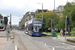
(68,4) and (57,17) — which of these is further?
(57,17)

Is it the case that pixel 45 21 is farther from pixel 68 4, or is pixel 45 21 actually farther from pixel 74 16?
pixel 74 16

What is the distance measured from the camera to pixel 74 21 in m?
25.3

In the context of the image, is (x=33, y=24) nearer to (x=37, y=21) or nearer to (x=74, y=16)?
(x=37, y=21)

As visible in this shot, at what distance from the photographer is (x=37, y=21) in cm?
3600

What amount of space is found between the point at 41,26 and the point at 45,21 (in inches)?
1965

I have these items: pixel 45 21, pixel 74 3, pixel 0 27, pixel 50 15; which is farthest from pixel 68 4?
pixel 0 27

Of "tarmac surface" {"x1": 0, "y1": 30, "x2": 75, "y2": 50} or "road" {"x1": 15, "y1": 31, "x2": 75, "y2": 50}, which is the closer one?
"tarmac surface" {"x1": 0, "y1": 30, "x2": 75, "y2": 50}

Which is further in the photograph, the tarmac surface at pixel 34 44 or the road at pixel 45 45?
the road at pixel 45 45

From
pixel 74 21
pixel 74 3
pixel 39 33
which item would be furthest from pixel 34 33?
pixel 74 3

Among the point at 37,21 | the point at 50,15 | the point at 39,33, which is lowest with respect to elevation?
the point at 39,33

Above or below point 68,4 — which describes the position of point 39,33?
below

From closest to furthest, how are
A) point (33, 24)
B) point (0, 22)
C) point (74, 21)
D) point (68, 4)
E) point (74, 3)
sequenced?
point (74, 21), point (33, 24), point (74, 3), point (68, 4), point (0, 22)

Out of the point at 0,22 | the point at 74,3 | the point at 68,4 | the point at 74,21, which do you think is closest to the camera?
the point at 74,21

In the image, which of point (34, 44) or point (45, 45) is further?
point (34, 44)
